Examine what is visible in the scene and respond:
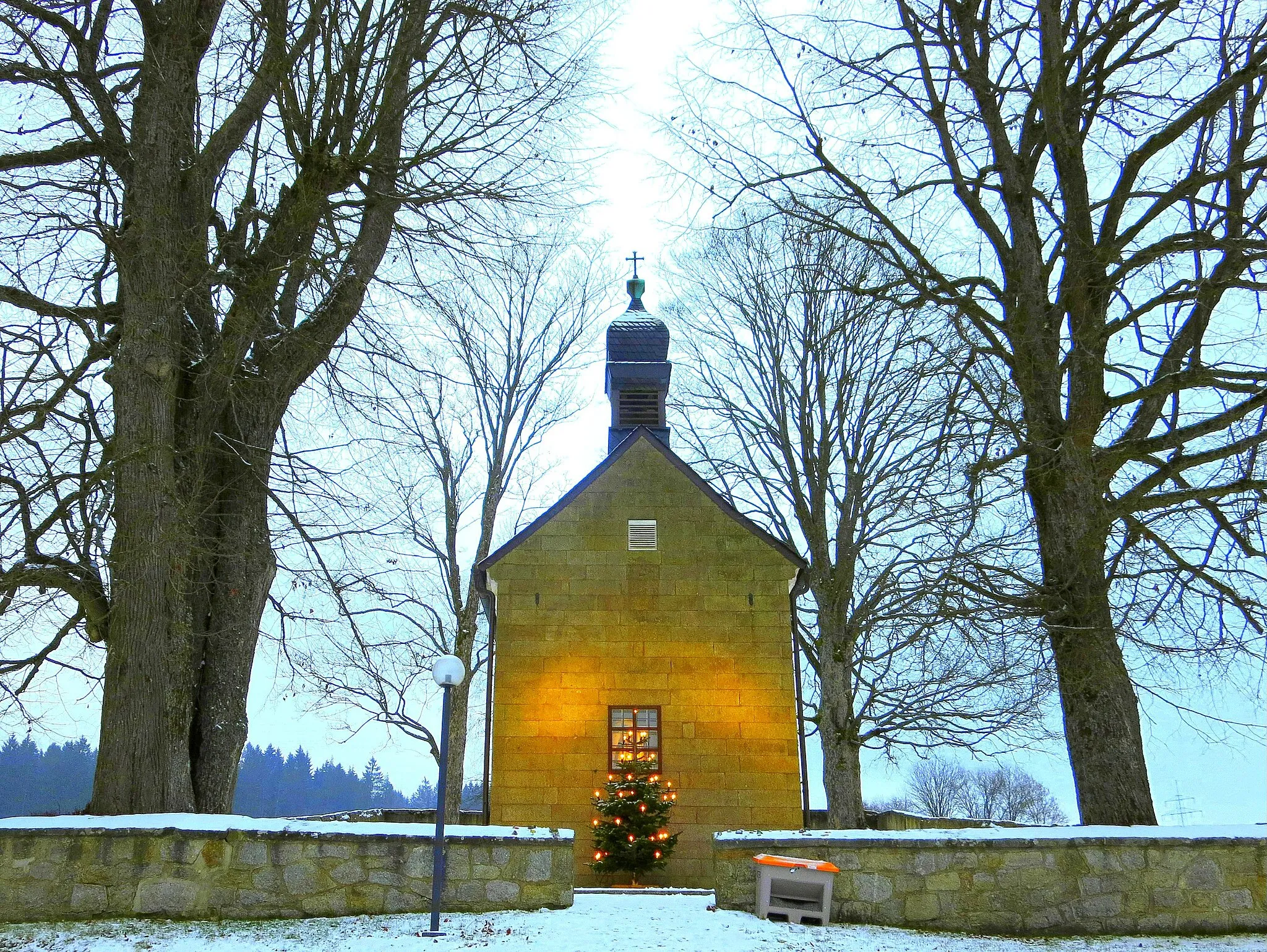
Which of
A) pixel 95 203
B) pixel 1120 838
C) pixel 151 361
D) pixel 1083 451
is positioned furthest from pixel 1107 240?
pixel 95 203

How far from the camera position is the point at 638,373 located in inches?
692

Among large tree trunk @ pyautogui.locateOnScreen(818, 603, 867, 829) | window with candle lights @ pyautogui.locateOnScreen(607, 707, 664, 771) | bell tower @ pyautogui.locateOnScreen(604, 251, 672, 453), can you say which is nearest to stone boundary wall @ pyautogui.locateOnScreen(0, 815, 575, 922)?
window with candle lights @ pyautogui.locateOnScreen(607, 707, 664, 771)

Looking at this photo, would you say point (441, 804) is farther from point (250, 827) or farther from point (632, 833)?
point (632, 833)

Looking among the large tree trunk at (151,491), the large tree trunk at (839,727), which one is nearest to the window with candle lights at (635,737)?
the large tree trunk at (839,727)

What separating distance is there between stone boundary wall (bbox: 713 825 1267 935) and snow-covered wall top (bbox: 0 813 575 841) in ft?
7.45

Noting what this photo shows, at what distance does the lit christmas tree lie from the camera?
455 inches

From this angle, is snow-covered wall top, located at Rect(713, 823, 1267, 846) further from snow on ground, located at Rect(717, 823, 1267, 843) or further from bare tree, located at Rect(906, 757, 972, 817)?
bare tree, located at Rect(906, 757, 972, 817)

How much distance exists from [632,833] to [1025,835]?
216 inches

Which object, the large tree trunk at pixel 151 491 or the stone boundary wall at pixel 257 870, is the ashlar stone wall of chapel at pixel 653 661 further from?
the large tree trunk at pixel 151 491

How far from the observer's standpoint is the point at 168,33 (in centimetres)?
822

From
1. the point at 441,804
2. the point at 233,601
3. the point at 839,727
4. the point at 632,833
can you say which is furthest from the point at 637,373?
the point at 441,804

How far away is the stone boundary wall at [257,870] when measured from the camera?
6.60 meters

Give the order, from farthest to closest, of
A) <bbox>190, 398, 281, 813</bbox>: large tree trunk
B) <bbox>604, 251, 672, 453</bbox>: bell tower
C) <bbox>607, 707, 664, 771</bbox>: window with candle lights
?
<bbox>604, 251, 672, 453</bbox>: bell tower
<bbox>607, 707, 664, 771</bbox>: window with candle lights
<bbox>190, 398, 281, 813</bbox>: large tree trunk

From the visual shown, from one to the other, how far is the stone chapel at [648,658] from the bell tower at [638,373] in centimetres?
313
